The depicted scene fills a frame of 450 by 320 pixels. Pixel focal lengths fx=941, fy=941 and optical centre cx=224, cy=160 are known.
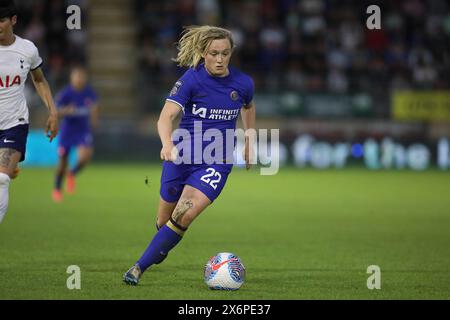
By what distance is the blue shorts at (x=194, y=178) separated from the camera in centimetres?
754

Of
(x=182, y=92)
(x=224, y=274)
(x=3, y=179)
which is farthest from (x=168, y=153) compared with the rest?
(x=3, y=179)

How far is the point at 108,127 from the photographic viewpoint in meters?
23.7

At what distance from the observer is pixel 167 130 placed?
730cm

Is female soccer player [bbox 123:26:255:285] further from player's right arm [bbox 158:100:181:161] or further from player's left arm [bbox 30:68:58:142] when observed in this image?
player's left arm [bbox 30:68:58:142]

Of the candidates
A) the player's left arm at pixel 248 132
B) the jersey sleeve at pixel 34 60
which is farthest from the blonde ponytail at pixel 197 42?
the jersey sleeve at pixel 34 60

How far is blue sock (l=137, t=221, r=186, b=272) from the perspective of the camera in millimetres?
7488

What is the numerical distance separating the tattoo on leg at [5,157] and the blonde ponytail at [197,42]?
1649 millimetres

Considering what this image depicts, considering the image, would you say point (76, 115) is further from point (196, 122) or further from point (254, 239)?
point (196, 122)

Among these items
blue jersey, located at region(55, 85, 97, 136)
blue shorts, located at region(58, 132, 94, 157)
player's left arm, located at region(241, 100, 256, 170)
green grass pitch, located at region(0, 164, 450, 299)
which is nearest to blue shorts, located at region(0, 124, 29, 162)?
green grass pitch, located at region(0, 164, 450, 299)

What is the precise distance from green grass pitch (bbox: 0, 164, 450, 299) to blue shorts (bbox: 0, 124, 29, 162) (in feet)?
3.53

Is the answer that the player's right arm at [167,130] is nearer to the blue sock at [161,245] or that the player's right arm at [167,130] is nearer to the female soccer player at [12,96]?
the blue sock at [161,245]
